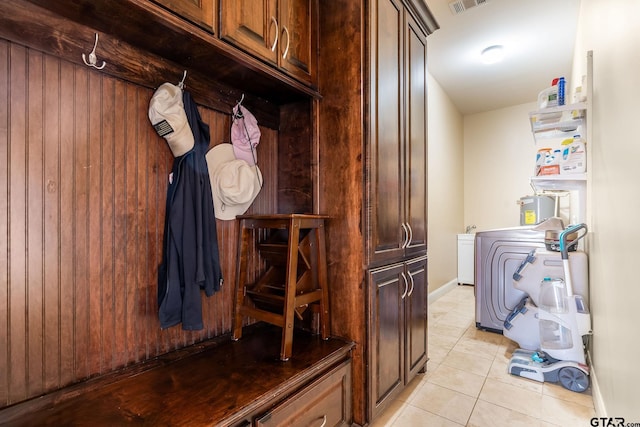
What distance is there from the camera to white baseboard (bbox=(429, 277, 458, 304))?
158 inches

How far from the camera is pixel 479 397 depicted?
193 centimetres

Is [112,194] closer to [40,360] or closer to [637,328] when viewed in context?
[40,360]

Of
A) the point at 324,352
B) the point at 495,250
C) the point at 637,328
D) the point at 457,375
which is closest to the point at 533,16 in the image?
the point at 495,250

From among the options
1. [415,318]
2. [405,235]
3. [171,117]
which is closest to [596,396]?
[415,318]

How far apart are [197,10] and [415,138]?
1503mm

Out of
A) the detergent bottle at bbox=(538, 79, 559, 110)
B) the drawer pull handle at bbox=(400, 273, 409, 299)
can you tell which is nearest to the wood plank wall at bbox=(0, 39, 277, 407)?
the drawer pull handle at bbox=(400, 273, 409, 299)

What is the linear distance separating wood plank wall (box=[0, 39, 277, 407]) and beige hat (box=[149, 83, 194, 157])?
0.08m

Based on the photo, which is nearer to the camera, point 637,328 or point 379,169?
point 637,328

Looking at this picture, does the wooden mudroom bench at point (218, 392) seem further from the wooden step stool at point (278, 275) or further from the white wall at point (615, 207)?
the white wall at point (615, 207)

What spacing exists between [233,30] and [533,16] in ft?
10.1

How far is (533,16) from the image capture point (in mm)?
2840

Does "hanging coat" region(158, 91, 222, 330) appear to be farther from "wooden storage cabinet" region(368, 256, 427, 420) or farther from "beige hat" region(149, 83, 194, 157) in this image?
"wooden storage cabinet" region(368, 256, 427, 420)

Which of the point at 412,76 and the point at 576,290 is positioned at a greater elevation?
the point at 412,76

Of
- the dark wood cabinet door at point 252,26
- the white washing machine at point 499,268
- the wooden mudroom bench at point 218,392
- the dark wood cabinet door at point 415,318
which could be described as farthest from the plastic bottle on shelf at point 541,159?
the dark wood cabinet door at point 252,26
